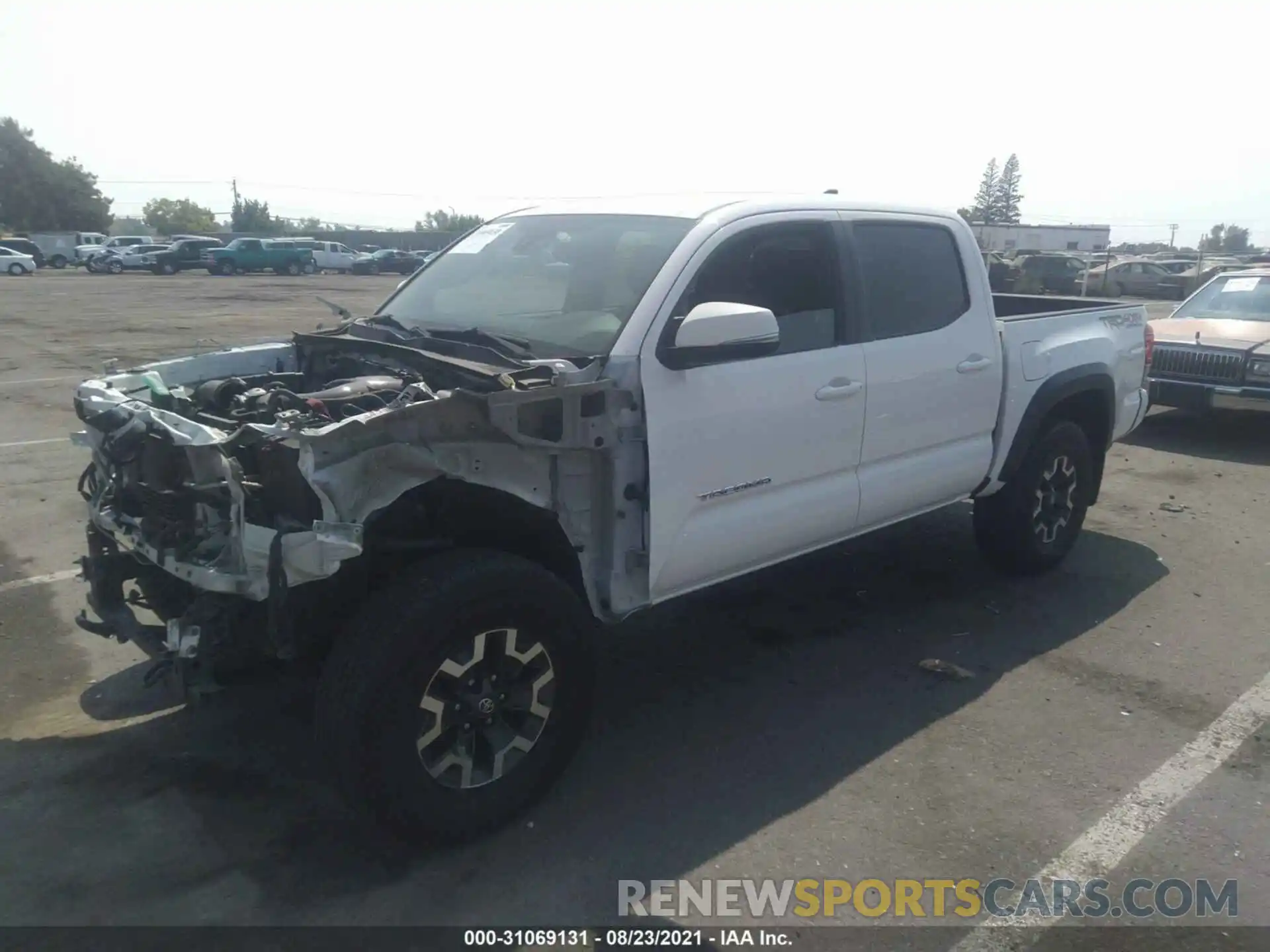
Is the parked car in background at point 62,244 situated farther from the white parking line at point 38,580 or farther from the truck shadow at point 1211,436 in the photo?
the truck shadow at point 1211,436

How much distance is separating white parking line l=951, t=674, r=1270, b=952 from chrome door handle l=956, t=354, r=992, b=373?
1889mm

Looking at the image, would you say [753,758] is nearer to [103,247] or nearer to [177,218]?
[103,247]

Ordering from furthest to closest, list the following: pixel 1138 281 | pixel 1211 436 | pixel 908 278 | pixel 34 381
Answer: pixel 1138 281, pixel 34 381, pixel 1211 436, pixel 908 278

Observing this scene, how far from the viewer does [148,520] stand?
135 inches

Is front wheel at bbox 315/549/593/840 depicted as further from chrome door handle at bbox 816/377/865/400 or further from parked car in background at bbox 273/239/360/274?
parked car in background at bbox 273/239/360/274

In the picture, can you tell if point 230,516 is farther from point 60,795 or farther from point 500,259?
point 500,259

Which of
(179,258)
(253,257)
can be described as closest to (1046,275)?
(253,257)

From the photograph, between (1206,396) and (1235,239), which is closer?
(1206,396)

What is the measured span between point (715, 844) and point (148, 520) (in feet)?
7.29

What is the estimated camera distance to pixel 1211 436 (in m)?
10.3

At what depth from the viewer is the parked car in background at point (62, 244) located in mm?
48000

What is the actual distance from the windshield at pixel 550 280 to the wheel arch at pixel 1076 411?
2455 millimetres

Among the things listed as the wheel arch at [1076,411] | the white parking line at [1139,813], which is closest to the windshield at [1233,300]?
the wheel arch at [1076,411]

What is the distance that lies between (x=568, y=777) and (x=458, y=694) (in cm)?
75
